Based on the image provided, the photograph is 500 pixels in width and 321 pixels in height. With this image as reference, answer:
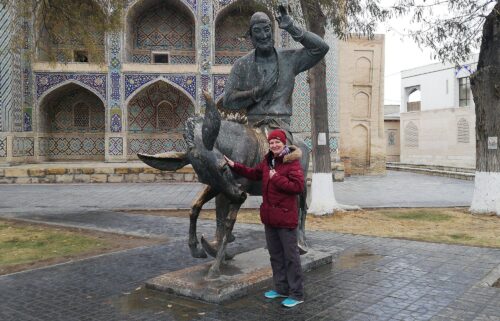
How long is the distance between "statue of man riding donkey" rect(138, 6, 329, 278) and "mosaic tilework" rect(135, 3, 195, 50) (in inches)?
699

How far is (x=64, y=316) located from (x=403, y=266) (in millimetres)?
3507

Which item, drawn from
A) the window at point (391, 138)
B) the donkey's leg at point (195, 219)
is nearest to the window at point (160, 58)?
the donkey's leg at point (195, 219)

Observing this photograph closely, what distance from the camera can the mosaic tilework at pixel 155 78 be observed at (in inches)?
754

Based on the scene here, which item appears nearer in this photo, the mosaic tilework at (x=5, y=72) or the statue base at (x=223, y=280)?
the statue base at (x=223, y=280)

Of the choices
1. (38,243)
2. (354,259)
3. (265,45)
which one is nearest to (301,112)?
(38,243)

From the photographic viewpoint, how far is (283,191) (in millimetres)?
3762

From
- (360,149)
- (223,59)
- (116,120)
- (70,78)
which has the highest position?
(223,59)

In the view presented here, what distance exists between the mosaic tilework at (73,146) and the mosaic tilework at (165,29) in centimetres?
482

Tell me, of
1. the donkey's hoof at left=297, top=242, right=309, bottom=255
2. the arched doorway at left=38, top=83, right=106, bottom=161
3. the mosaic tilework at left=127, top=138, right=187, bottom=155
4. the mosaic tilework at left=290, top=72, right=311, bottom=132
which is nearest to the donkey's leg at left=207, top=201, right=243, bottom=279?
the donkey's hoof at left=297, top=242, right=309, bottom=255

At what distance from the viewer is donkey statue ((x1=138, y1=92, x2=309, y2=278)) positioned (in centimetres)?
388

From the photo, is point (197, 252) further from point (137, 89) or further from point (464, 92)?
point (464, 92)

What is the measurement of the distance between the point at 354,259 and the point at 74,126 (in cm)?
1782

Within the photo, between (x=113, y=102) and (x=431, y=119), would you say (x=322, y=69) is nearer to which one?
(x=113, y=102)

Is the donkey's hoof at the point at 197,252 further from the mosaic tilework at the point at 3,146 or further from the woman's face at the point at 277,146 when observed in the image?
the mosaic tilework at the point at 3,146
